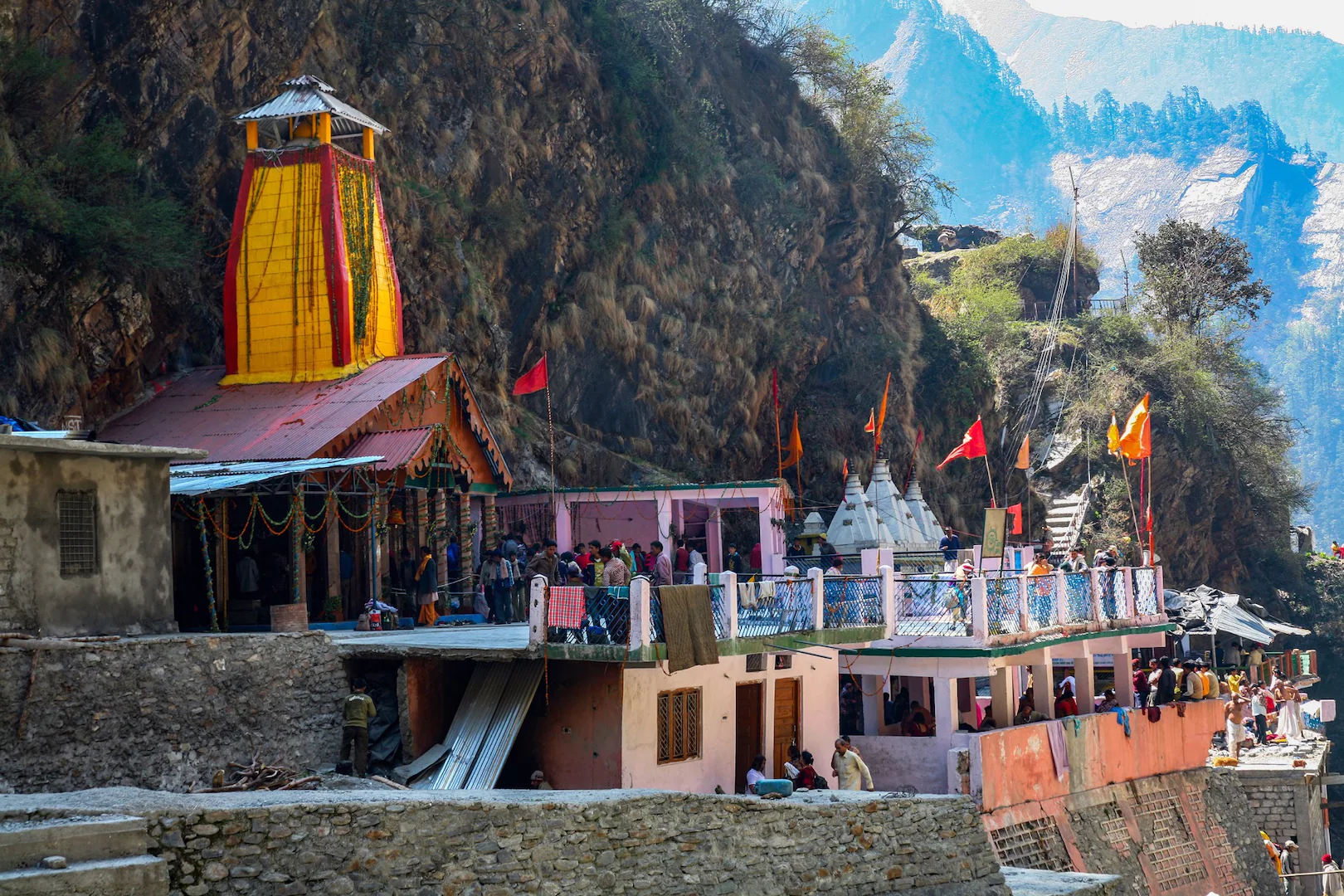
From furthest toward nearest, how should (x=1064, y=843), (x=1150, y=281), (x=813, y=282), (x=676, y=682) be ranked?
(x=1150, y=281)
(x=813, y=282)
(x=1064, y=843)
(x=676, y=682)

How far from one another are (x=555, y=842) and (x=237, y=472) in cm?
947

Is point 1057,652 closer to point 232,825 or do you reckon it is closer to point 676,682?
point 676,682

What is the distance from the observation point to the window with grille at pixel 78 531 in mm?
16156

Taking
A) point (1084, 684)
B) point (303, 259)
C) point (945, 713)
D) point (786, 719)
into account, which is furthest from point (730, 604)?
point (303, 259)

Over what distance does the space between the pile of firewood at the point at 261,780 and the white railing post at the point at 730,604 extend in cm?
562

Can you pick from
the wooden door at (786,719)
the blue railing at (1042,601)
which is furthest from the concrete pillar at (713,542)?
the wooden door at (786,719)

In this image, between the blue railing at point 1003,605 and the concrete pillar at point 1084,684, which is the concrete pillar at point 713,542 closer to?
the concrete pillar at point 1084,684

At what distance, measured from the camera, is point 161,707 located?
51.3 feet

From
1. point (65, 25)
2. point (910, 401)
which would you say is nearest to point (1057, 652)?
point (65, 25)

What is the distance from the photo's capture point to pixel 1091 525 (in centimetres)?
4919

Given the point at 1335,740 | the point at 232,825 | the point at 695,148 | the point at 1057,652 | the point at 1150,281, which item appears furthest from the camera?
the point at 1150,281

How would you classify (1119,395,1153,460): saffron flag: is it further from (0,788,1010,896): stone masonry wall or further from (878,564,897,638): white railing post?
(0,788,1010,896): stone masonry wall

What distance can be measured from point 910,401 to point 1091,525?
727 cm

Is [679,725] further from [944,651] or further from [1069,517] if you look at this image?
[1069,517]
